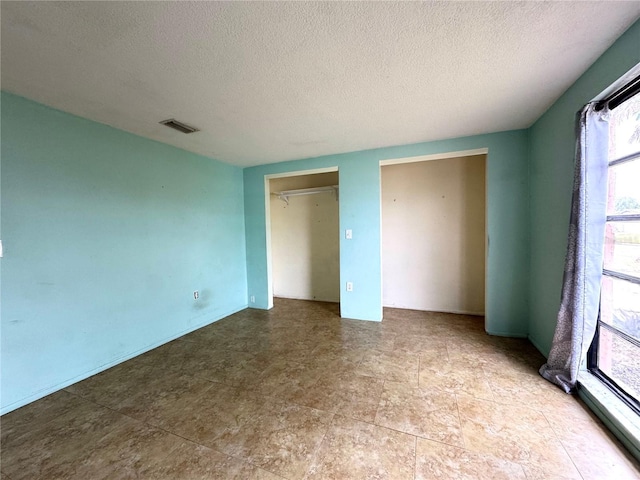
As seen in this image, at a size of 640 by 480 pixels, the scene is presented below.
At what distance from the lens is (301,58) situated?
148cm

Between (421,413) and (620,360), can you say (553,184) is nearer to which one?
(620,360)

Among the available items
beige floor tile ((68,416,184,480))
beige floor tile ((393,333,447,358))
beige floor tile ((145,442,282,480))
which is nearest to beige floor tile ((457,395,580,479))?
beige floor tile ((393,333,447,358))

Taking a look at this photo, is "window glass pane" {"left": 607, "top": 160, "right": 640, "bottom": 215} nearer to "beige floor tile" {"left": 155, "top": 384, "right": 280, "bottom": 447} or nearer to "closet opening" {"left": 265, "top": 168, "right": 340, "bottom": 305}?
"beige floor tile" {"left": 155, "top": 384, "right": 280, "bottom": 447}

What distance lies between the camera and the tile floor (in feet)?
4.18

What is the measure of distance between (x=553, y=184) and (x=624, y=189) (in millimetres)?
622

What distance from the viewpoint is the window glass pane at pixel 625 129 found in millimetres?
1475

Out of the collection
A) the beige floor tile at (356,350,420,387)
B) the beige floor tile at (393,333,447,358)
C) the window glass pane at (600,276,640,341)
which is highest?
the window glass pane at (600,276,640,341)

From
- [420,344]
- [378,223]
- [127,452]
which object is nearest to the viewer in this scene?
[127,452]

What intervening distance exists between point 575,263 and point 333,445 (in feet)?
6.74

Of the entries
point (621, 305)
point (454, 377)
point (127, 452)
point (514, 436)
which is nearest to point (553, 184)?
point (621, 305)

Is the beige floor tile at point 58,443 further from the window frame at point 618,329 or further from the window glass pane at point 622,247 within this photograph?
the window glass pane at point 622,247

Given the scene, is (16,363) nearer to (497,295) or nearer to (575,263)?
(575,263)

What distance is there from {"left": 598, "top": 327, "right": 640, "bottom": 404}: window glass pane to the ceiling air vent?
12.6 feet

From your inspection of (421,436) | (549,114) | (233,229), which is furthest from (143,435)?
(549,114)
